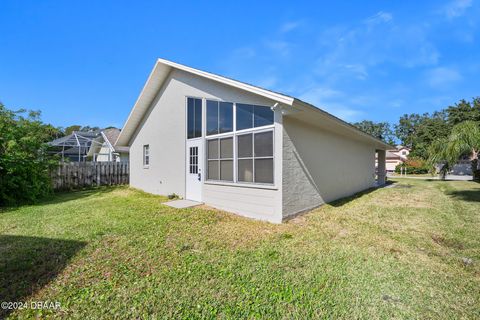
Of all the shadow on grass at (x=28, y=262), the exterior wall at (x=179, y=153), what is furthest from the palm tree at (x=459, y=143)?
the shadow on grass at (x=28, y=262)

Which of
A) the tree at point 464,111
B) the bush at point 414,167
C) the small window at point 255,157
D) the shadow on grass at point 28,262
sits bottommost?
the shadow on grass at point 28,262

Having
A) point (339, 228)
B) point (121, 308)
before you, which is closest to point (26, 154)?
point (121, 308)

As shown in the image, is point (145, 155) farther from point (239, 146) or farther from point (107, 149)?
point (107, 149)

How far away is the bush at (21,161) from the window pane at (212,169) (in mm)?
7240

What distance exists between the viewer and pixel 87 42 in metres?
9.38

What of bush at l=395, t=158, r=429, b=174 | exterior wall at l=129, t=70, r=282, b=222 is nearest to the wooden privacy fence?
exterior wall at l=129, t=70, r=282, b=222

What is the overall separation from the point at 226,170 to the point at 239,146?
3.15 ft

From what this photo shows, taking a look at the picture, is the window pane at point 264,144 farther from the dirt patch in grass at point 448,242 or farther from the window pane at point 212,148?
the dirt patch in grass at point 448,242

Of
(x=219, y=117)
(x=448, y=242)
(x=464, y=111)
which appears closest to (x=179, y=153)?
(x=219, y=117)

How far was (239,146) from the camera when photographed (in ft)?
22.5

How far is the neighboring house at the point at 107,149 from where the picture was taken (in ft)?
59.8

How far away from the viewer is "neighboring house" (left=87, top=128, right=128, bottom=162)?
18219mm

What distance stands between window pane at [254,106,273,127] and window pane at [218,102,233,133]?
1.01 m

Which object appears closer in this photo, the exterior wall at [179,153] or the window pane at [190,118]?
the exterior wall at [179,153]
